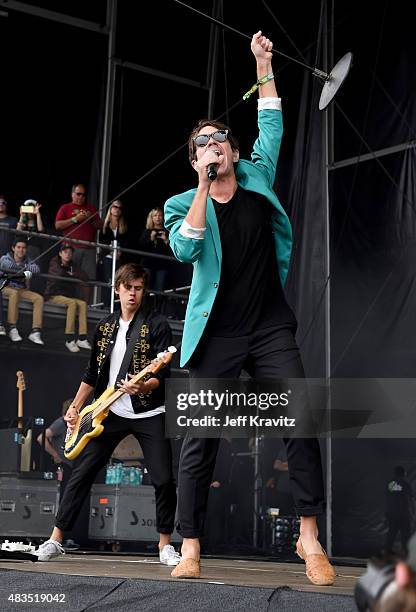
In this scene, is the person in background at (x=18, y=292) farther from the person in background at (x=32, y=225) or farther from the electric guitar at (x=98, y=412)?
the electric guitar at (x=98, y=412)

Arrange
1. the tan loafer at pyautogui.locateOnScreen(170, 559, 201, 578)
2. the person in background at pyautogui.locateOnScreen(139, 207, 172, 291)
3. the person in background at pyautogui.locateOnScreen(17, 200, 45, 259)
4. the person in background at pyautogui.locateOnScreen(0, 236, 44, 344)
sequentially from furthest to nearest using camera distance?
the person in background at pyautogui.locateOnScreen(139, 207, 172, 291)
the person in background at pyautogui.locateOnScreen(17, 200, 45, 259)
the person in background at pyautogui.locateOnScreen(0, 236, 44, 344)
the tan loafer at pyautogui.locateOnScreen(170, 559, 201, 578)

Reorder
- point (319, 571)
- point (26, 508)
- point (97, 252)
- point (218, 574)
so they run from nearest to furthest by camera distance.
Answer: point (319, 571)
point (218, 574)
point (26, 508)
point (97, 252)

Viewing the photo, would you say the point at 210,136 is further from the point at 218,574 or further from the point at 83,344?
the point at 83,344

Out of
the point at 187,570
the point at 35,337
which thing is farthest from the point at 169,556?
the point at 35,337

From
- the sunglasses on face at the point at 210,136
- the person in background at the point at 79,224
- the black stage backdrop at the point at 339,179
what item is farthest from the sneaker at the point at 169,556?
the person in background at the point at 79,224

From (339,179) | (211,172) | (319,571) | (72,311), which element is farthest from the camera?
(72,311)

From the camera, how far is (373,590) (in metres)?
0.98

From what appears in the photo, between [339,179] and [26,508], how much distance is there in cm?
473

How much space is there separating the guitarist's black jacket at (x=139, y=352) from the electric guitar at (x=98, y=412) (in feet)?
0.25

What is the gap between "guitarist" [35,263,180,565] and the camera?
183 inches

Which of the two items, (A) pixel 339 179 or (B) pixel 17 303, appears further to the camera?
(B) pixel 17 303

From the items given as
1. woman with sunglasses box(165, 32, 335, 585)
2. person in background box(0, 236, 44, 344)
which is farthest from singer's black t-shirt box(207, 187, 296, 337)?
person in background box(0, 236, 44, 344)

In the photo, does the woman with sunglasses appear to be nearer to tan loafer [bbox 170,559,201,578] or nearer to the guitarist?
tan loafer [bbox 170,559,201,578]

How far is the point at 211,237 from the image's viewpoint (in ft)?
10.0
